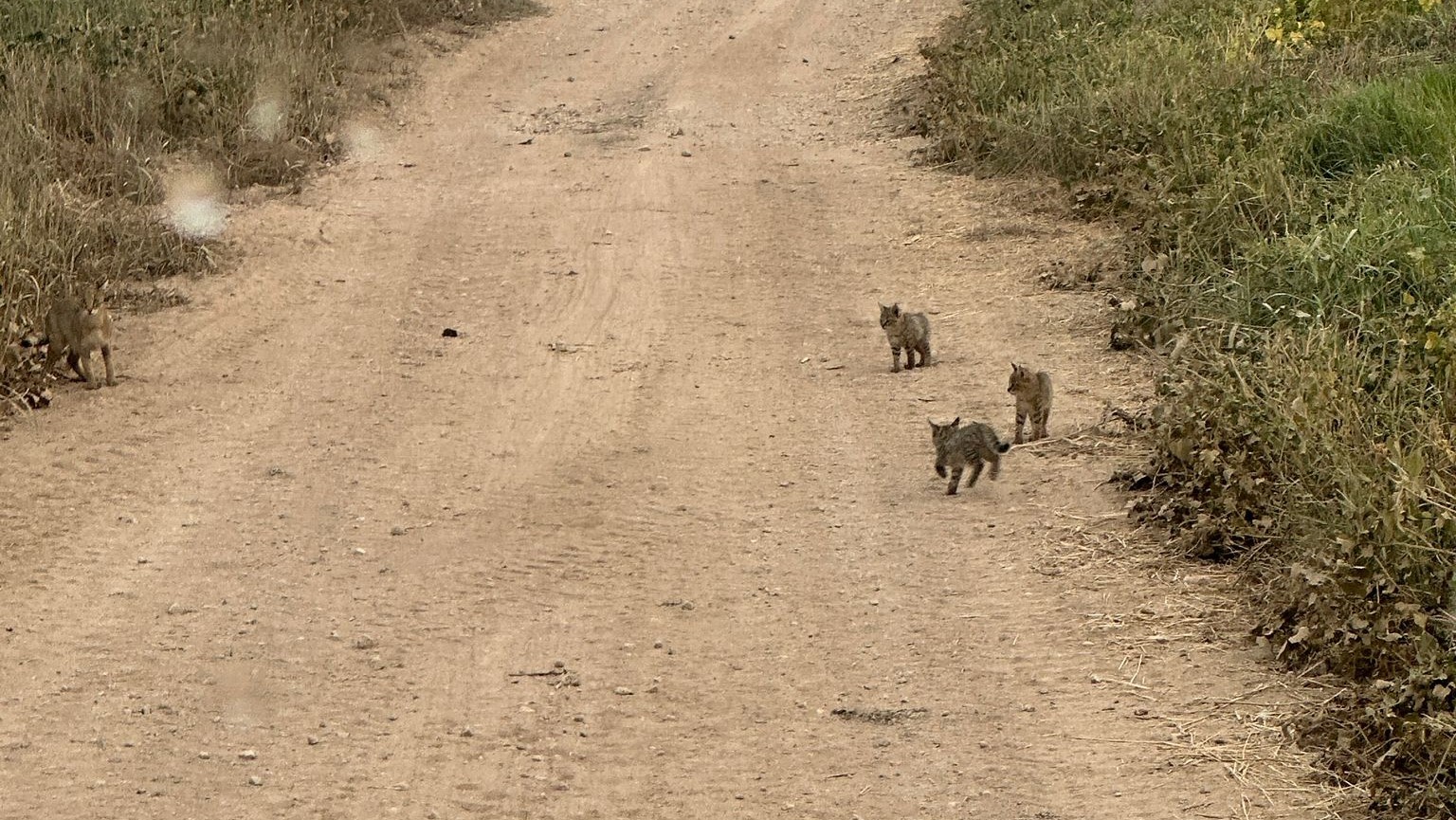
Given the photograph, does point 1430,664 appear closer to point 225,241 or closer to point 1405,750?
point 1405,750

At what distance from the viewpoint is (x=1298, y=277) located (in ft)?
30.5

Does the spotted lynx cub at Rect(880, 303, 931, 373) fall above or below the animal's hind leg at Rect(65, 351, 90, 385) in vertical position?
above

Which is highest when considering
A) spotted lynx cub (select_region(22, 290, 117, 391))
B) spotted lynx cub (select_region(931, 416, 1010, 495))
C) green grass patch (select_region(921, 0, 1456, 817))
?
green grass patch (select_region(921, 0, 1456, 817))

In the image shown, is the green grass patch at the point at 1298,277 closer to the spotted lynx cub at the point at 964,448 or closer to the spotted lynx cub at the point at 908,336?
the spotted lynx cub at the point at 964,448

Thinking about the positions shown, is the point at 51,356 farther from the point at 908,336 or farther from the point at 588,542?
the point at 908,336

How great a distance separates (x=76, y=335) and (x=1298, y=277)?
21.8ft

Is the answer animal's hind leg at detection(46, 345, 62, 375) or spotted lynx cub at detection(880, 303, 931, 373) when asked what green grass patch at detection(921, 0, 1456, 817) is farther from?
animal's hind leg at detection(46, 345, 62, 375)

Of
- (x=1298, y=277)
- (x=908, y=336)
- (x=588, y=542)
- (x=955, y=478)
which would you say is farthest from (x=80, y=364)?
(x=1298, y=277)

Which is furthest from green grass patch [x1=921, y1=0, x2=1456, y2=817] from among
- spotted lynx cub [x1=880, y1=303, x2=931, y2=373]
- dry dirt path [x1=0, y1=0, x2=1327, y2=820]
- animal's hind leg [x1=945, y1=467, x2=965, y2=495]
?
spotted lynx cub [x1=880, y1=303, x2=931, y2=373]

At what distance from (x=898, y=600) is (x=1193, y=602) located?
114 centimetres

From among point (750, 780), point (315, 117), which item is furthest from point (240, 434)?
point (315, 117)

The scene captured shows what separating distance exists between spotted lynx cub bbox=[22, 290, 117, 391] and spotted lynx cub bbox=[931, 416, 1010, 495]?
16.1 feet

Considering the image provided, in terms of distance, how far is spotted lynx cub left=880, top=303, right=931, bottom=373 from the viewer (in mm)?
10477

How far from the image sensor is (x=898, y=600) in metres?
7.33
